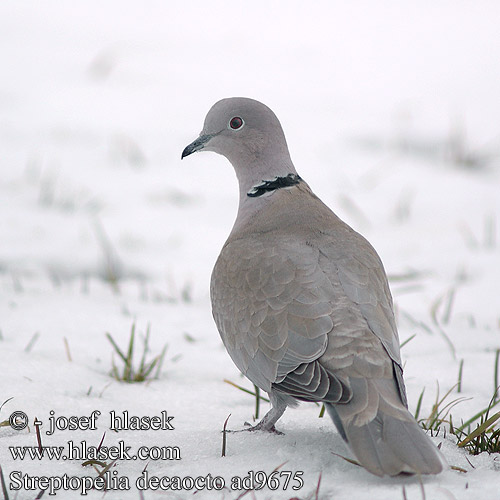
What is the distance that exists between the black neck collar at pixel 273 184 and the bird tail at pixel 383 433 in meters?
1.43

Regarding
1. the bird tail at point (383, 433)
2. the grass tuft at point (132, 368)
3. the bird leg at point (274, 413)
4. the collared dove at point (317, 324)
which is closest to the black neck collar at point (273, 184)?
the collared dove at point (317, 324)

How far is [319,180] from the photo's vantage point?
23.1ft

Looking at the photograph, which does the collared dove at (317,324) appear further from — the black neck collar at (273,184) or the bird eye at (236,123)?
the bird eye at (236,123)

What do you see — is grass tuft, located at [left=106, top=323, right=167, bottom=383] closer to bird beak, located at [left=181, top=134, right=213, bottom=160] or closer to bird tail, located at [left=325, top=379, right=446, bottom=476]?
bird beak, located at [left=181, top=134, right=213, bottom=160]

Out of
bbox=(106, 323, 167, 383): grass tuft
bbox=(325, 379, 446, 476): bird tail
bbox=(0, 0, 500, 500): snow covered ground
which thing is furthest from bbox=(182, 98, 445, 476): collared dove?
bbox=(106, 323, 167, 383): grass tuft

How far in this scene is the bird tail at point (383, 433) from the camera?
2.01 metres

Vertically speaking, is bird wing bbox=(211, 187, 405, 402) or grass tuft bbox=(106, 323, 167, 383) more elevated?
bird wing bbox=(211, 187, 405, 402)

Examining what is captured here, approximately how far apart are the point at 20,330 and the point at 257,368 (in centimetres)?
166

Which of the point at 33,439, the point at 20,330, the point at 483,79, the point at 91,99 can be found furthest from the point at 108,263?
the point at 483,79

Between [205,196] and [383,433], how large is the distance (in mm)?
4857

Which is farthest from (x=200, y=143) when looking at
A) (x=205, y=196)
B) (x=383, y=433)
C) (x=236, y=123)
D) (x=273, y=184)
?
(x=205, y=196)

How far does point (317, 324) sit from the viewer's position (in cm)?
239

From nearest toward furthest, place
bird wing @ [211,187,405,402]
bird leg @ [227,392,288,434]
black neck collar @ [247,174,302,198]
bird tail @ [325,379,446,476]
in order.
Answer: bird tail @ [325,379,446,476]
bird wing @ [211,187,405,402]
bird leg @ [227,392,288,434]
black neck collar @ [247,174,302,198]

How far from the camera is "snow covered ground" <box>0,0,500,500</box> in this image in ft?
8.70
